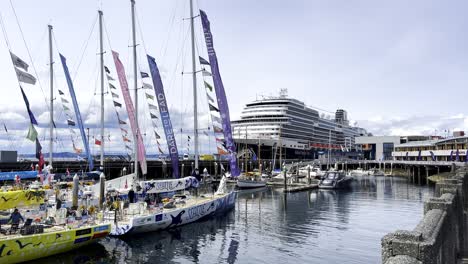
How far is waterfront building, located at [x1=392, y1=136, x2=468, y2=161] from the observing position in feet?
312

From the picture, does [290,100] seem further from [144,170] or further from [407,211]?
[144,170]

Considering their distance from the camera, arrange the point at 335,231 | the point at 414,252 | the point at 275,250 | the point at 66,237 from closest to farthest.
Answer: the point at 414,252 < the point at 66,237 < the point at 275,250 < the point at 335,231

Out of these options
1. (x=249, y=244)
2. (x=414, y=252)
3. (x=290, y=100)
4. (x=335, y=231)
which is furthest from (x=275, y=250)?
(x=290, y=100)

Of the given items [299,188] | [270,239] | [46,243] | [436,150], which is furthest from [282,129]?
[46,243]

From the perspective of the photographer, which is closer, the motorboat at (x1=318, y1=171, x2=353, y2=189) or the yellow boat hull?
the yellow boat hull

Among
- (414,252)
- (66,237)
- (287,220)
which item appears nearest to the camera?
(414,252)

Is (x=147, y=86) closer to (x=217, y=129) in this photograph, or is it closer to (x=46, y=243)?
(x=217, y=129)

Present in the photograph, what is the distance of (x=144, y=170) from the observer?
3186 centimetres

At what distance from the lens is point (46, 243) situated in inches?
696

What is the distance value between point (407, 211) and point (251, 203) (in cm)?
1569

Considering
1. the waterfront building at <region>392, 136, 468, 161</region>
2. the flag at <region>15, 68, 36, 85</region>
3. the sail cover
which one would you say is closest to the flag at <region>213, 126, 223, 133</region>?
the sail cover

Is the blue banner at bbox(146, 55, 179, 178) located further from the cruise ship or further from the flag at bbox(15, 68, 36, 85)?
the cruise ship

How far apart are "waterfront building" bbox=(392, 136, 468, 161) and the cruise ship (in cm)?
2255

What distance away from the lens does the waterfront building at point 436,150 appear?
312ft
